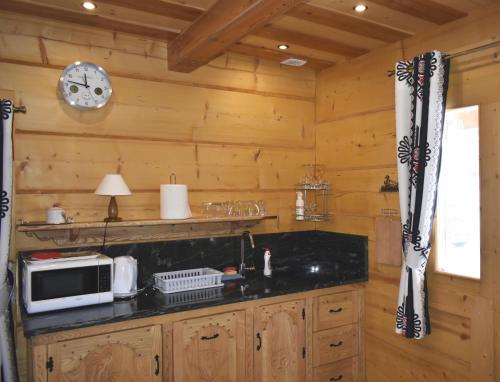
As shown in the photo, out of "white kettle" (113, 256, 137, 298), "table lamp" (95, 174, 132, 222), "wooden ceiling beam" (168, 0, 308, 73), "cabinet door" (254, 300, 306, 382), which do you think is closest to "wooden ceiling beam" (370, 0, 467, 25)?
"wooden ceiling beam" (168, 0, 308, 73)

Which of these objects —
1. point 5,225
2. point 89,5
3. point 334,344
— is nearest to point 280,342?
point 334,344

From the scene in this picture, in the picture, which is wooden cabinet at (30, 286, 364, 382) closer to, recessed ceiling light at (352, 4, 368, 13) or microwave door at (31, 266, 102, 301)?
microwave door at (31, 266, 102, 301)

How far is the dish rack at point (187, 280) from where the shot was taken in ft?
8.62

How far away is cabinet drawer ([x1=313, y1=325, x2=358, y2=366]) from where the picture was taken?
2.88m

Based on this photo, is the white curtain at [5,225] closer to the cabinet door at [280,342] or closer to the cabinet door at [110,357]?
the cabinet door at [110,357]

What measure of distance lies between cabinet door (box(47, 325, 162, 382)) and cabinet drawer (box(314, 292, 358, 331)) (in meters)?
1.11

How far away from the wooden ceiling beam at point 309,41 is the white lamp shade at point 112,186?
4.19 feet

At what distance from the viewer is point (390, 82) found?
293 cm

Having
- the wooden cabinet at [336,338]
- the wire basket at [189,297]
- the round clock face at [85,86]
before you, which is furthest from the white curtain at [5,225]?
the wooden cabinet at [336,338]

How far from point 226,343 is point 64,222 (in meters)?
1.16

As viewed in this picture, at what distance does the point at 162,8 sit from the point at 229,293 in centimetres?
168

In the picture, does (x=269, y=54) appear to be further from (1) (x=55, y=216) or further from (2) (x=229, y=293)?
(1) (x=55, y=216)

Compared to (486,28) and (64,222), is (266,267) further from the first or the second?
(486,28)

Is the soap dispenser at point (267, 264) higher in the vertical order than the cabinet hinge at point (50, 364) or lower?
higher
